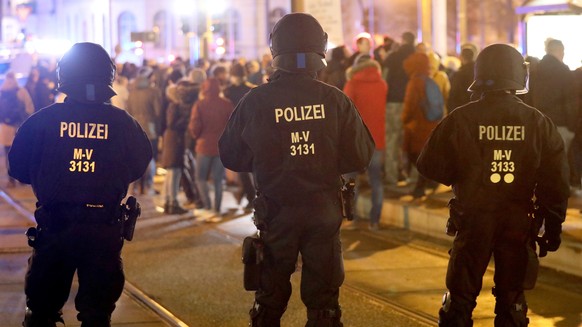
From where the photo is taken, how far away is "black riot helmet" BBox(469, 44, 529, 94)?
6.22 meters

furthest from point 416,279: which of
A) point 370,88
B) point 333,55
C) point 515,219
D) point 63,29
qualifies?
point 63,29

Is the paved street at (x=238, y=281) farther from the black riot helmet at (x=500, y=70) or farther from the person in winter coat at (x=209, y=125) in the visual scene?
the black riot helmet at (x=500, y=70)

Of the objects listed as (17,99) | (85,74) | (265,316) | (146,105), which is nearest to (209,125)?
(146,105)

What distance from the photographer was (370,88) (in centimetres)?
1238

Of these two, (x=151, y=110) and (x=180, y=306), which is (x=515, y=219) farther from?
(x=151, y=110)

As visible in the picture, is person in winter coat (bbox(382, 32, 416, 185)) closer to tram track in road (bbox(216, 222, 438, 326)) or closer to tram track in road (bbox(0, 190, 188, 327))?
tram track in road (bbox(0, 190, 188, 327))

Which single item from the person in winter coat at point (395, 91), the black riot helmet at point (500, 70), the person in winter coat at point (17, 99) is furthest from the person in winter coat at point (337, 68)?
the black riot helmet at point (500, 70)

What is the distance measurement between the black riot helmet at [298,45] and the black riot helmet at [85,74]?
0.94 meters

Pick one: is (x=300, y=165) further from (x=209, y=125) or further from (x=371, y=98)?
(x=209, y=125)

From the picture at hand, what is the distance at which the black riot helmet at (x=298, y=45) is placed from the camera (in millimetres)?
6090

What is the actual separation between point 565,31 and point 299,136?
8334mm

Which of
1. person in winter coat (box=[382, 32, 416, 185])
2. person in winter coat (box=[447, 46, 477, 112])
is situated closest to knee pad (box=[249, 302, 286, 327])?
person in winter coat (box=[447, 46, 477, 112])

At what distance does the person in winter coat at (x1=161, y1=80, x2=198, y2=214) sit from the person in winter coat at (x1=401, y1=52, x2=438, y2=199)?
298 cm

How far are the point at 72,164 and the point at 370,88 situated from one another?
265 inches
